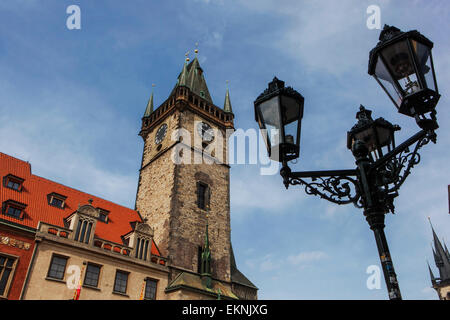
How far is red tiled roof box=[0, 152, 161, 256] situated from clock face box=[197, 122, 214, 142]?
9339mm

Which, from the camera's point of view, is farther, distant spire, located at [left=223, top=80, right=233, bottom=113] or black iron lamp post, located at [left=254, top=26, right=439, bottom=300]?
distant spire, located at [left=223, top=80, right=233, bottom=113]

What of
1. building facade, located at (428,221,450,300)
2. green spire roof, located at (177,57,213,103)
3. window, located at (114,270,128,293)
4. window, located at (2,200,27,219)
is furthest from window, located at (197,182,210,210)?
building facade, located at (428,221,450,300)

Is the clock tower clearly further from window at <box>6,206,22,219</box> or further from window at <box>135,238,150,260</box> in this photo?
window at <box>6,206,22,219</box>

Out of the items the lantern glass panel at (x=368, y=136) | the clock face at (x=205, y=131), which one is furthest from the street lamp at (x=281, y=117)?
the clock face at (x=205, y=131)

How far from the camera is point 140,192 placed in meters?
Answer: 30.0

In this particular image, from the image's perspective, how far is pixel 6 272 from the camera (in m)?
16.2

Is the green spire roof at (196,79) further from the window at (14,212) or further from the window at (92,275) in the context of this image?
the window at (92,275)

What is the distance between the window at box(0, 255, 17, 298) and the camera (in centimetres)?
1597

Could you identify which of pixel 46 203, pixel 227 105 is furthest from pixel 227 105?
pixel 46 203

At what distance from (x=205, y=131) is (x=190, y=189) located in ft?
22.5

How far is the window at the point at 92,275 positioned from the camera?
1866 cm

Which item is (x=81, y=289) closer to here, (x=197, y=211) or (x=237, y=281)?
(x=197, y=211)

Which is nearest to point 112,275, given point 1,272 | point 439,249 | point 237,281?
point 1,272

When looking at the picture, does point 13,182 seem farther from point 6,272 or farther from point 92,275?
point 92,275
